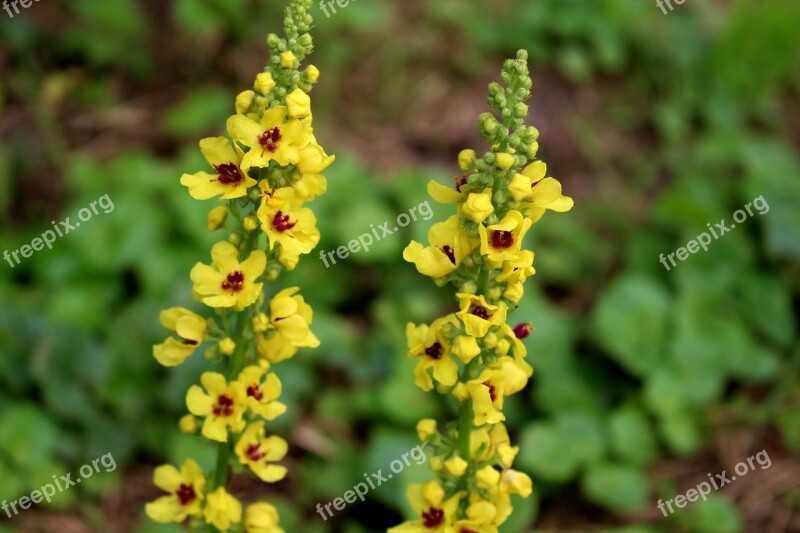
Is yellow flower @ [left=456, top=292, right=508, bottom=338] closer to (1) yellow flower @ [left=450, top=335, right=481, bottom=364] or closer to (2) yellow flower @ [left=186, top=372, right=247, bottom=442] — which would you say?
(1) yellow flower @ [left=450, top=335, right=481, bottom=364]

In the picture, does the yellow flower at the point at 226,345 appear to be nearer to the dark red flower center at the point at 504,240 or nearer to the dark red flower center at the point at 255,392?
the dark red flower center at the point at 255,392

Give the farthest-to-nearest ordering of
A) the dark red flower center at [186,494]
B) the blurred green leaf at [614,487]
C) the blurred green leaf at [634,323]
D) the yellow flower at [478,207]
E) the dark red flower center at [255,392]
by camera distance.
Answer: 1. the blurred green leaf at [634,323]
2. the blurred green leaf at [614,487]
3. the dark red flower center at [186,494]
4. the dark red flower center at [255,392]
5. the yellow flower at [478,207]

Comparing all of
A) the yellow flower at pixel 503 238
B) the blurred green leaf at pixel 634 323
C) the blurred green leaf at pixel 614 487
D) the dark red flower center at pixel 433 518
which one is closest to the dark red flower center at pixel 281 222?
the yellow flower at pixel 503 238

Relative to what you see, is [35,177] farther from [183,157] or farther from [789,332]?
[789,332]

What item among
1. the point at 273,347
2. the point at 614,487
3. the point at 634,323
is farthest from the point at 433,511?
the point at 634,323

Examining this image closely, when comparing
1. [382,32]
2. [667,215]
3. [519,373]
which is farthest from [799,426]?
[382,32]
